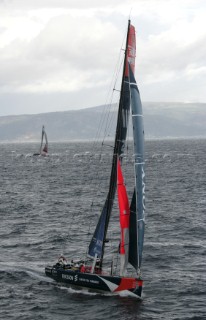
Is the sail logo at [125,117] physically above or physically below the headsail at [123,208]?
above

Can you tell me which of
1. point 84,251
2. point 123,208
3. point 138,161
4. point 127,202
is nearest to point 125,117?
point 138,161

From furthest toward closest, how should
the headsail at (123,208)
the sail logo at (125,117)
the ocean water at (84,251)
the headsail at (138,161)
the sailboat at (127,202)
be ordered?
the sail logo at (125,117) → the headsail at (123,208) → the sailboat at (127,202) → the headsail at (138,161) → the ocean water at (84,251)

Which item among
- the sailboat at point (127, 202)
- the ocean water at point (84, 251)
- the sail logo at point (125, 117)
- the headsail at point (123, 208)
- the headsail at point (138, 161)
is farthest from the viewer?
the sail logo at point (125, 117)

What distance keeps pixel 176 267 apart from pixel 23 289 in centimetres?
1184

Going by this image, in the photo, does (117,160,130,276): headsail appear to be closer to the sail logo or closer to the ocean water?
the sail logo

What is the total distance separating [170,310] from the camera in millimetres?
30641

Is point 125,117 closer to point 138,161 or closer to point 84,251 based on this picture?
point 138,161

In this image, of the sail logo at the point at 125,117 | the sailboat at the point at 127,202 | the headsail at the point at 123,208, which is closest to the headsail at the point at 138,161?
the sailboat at the point at 127,202

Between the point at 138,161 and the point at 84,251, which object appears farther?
the point at 84,251

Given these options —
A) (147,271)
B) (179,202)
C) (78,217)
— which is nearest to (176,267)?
(147,271)

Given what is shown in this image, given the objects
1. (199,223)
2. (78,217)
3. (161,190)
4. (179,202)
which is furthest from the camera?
(161,190)

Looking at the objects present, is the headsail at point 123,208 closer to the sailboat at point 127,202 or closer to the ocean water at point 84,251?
the sailboat at point 127,202

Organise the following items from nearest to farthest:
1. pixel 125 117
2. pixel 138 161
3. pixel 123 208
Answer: pixel 138 161
pixel 123 208
pixel 125 117

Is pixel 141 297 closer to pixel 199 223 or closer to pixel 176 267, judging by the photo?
pixel 176 267
